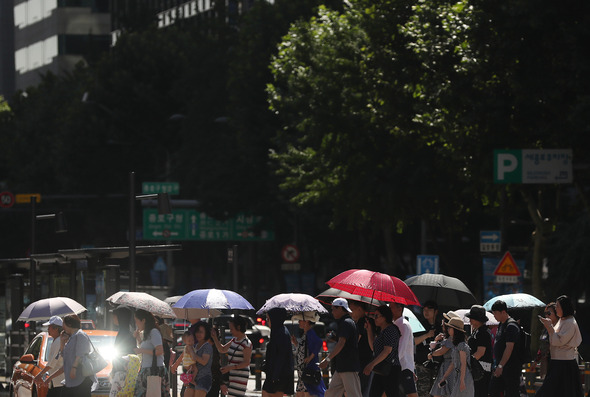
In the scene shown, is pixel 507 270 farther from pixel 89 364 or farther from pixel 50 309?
pixel 89 364

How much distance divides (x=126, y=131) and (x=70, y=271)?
Answer: 3535 centimetres

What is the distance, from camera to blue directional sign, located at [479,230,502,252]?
32312 mm

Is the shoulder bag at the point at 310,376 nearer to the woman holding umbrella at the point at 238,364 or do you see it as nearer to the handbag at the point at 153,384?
the woman holding umbrella at the point at 238,364

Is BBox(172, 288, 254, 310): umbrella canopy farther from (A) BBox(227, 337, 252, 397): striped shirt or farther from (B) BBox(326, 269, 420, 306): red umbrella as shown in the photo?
(B) BBox(326, 269, 420, 306): red umbrella

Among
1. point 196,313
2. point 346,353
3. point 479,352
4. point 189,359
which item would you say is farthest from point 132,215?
point 346,353

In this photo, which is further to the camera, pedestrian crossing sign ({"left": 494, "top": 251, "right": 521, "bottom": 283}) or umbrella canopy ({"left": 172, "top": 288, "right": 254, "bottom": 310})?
pedestrian crossing sign ({"left": 494, "top": 251, "right": 521, "bottom": 283})

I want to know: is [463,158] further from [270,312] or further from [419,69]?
[270,312]

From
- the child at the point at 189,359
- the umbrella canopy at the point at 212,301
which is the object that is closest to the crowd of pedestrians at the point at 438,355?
the child at the point at 189,359

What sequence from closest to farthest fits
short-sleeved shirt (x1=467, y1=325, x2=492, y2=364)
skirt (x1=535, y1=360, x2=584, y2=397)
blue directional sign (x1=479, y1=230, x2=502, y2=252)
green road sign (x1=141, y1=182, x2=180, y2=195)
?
short-sleeved shirt (x1=467, y1=325, x2=492, y2=364)
skirt (x1=535, y1=360, x2=584, y2=397)
blue directional sign (x1=479, y1=230, x2=502, y2=252)
green road sign (x1=141, y1=182, x2=180, y2=195)

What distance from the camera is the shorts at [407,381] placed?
15.9m

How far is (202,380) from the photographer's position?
17406mm

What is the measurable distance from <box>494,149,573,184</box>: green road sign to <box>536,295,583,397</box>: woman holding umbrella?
8185 millimetres

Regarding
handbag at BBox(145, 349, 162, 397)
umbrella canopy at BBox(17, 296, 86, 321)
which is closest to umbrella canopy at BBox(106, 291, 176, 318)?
umbrella canopy at BBox(17, 296, 86, 321)

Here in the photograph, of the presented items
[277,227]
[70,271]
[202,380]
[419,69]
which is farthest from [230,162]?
[202,380]
